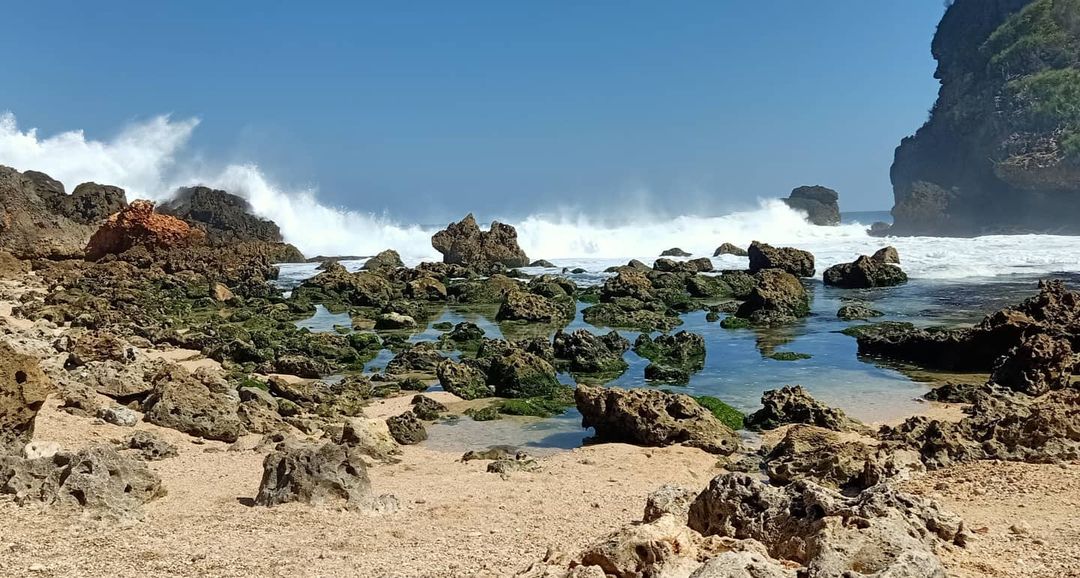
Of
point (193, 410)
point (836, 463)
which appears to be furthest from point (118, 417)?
point (836, 463)

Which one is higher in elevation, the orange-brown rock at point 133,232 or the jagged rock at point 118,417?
the orange-brown rock at point 133,232

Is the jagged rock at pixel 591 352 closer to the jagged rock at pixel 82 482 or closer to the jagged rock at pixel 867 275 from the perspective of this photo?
the jagged rock at pixel 82 482

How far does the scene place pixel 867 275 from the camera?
107 ft

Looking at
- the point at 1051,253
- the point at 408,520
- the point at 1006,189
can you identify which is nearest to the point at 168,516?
the point at 408,520

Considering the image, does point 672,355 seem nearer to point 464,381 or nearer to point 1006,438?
point 464,381

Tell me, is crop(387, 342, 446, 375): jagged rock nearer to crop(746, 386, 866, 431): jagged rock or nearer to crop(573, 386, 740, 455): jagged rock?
crop(573, 386, 740, 455): jagged rock

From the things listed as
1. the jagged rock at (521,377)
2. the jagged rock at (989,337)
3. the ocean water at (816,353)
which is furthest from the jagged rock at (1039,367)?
the jagged rock at (521,377)

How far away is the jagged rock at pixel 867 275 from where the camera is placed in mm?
32625

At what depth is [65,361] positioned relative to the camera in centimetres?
1282

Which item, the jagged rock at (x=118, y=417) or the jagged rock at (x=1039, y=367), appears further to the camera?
the jagged rock at (x=1039, y=367)

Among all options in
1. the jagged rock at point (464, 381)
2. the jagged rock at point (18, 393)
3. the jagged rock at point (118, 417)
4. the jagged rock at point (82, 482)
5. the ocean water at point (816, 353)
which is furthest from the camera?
the jagged rock at point (464, 381)

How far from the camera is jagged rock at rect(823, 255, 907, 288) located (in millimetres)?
32625

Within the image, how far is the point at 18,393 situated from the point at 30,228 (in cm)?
3214

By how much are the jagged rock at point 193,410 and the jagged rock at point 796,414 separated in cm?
742
